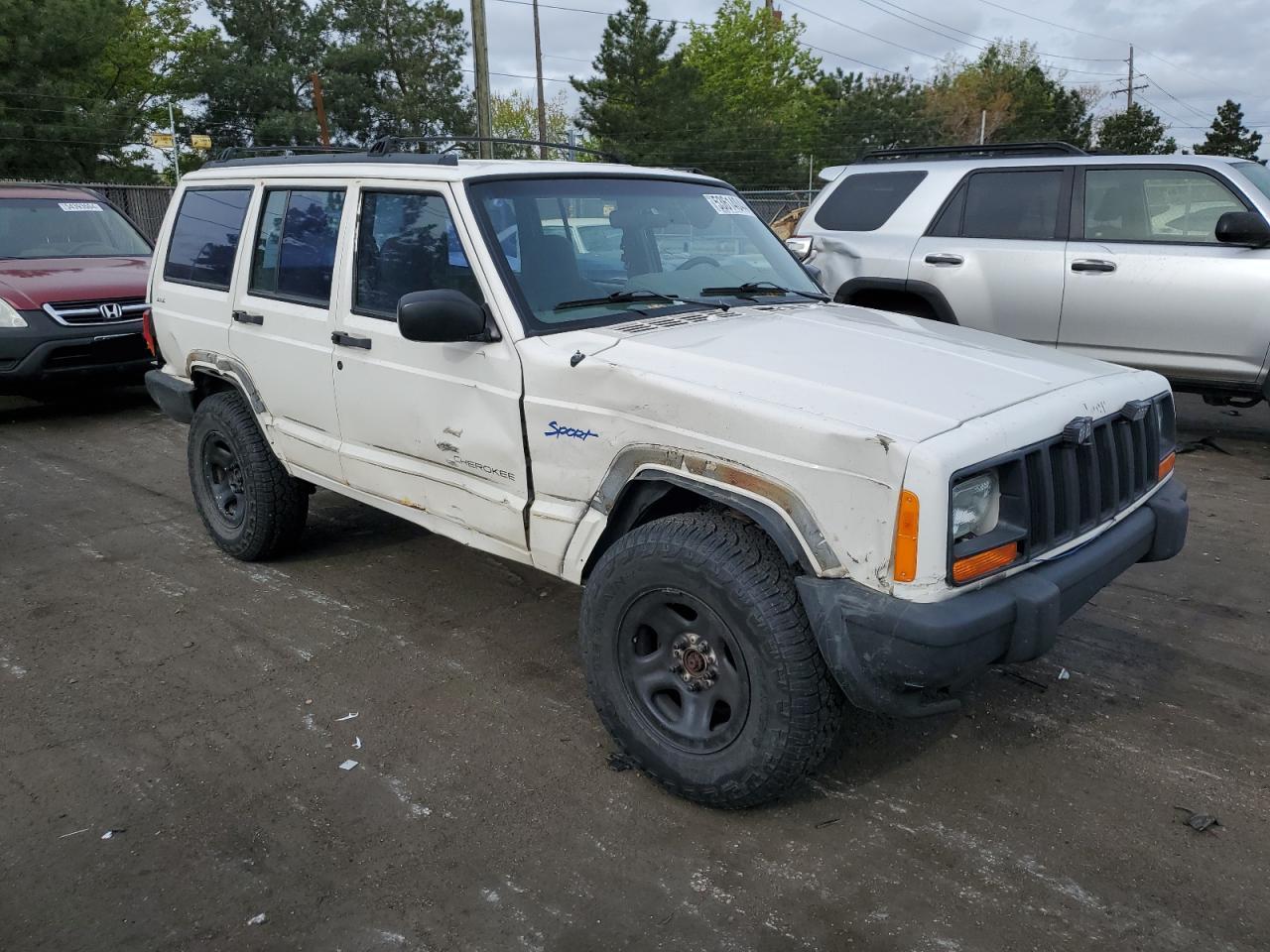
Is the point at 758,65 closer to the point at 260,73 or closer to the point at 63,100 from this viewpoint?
the point at 260,73

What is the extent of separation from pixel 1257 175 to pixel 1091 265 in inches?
50.6

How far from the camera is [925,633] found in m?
2.50

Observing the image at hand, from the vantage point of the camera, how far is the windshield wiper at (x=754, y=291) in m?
4.00

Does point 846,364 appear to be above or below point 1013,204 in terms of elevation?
below

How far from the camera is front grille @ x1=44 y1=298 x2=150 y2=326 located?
824 cm

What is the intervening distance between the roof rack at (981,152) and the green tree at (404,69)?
157ft

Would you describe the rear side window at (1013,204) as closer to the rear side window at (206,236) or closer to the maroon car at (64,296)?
the rear side window at (206,236)

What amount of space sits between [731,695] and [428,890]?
99 centimetres

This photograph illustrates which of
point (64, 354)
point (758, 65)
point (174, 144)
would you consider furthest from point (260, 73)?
point (64, 354)

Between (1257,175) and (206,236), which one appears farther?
(1257,175)

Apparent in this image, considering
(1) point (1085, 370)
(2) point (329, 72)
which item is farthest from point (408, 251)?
(2) point (329, 72)

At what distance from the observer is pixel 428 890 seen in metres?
2.72

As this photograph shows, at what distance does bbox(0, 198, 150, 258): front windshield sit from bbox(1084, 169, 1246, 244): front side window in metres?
8.48

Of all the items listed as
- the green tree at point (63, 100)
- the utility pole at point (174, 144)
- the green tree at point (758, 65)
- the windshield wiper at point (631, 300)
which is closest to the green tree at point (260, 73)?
the utility pole at point (174, 144)
